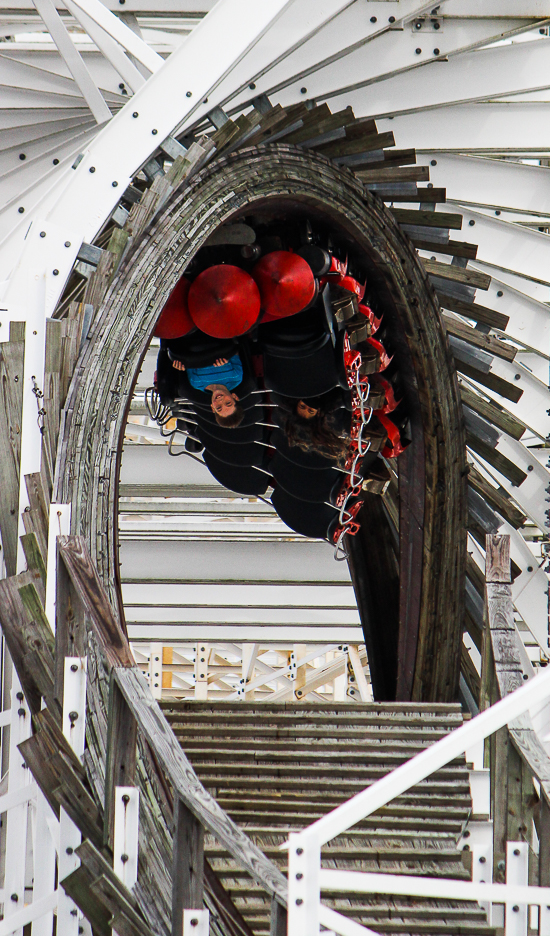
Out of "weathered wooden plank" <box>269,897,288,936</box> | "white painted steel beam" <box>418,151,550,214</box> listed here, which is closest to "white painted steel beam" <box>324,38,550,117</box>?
"white painted steel beam" <box>418,151,550,214</box>

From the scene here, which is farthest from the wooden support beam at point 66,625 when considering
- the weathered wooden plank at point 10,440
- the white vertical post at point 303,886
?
the white vertical post at point 303,886

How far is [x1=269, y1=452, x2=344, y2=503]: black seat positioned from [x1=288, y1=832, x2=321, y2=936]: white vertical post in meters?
3.83

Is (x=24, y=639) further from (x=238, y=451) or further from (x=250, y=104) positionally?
(x=250, y=104)

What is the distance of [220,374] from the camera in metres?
5.29

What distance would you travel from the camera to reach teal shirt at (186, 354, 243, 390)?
207 inches

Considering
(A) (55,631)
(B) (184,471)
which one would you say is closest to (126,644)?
(A) (55,631)

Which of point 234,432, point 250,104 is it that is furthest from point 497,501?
point 250,104

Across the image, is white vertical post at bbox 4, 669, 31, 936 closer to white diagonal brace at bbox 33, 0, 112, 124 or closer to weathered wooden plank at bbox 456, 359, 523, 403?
white diagonal brace at bbox 33, 0, 112, 124

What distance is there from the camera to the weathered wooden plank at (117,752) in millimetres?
2848

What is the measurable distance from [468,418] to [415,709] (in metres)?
2.28

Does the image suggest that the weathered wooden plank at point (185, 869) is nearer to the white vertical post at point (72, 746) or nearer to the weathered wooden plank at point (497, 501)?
the white vertical post at point (72, 746)

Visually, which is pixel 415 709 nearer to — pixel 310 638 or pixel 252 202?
pixel 252 202

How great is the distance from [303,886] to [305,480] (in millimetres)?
3967

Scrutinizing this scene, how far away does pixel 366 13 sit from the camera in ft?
17.1
